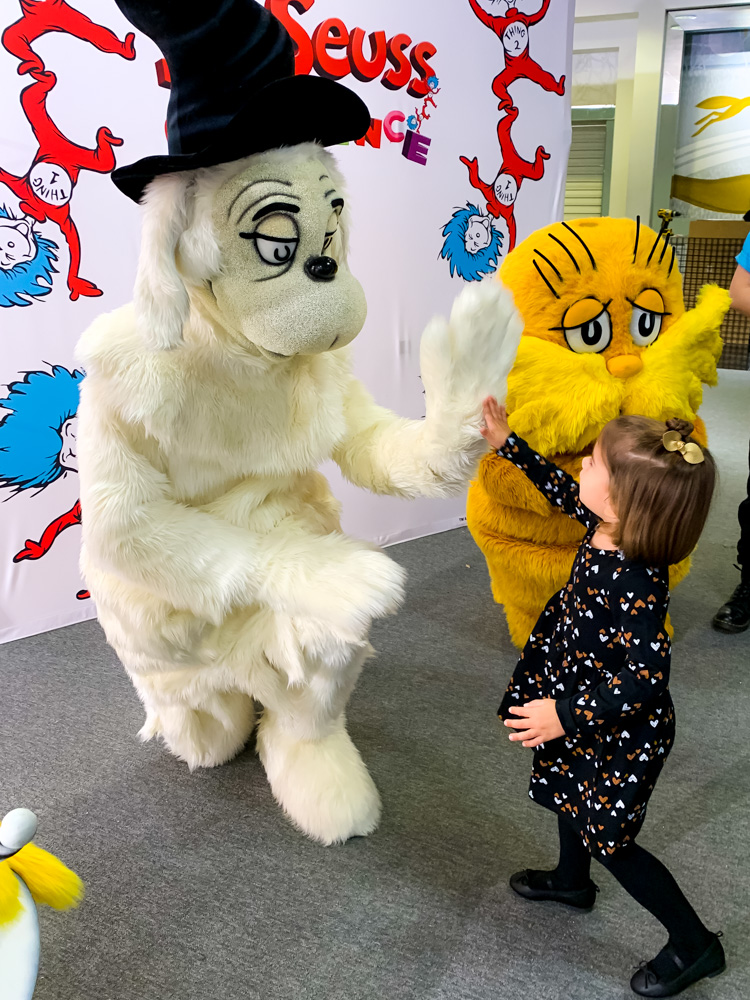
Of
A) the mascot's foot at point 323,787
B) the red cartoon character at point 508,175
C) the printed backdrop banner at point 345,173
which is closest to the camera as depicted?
the mascot's foot at point 323,787

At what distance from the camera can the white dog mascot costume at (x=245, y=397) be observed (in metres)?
1.10

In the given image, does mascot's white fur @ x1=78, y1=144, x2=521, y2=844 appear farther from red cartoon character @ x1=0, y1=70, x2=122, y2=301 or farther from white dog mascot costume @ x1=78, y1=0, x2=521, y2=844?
red cartoon character @ x1=0, y1=70, x2=122, y2=301

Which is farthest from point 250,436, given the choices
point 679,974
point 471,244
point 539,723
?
point 471,244

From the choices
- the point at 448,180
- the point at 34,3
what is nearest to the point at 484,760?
the point at 448,180

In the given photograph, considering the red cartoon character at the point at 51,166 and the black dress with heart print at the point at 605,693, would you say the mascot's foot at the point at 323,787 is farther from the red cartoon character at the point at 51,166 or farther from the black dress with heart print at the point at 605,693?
the red cartoon character at the point at 51,166

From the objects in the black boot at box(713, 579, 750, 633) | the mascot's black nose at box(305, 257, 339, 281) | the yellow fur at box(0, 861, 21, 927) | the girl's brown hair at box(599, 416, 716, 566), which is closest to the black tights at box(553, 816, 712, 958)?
the girl's brown hair at box(599, 416, 716, 566)

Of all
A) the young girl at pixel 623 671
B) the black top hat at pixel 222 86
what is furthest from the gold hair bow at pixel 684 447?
the black top hat at pixel 222 86

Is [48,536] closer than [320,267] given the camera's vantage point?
No

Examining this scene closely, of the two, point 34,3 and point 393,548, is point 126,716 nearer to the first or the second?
point 393,548

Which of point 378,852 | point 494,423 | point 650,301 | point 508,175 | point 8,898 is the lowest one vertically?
point 378,852

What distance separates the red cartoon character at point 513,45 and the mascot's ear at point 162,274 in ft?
6.68

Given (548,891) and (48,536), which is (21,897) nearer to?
(548,891)

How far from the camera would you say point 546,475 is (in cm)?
139

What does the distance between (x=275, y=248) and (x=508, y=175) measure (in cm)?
202
